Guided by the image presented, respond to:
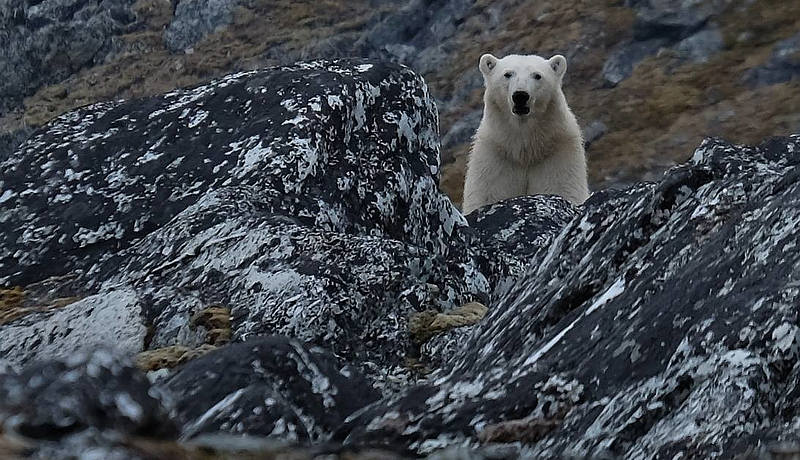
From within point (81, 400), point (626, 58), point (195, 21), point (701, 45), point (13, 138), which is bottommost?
point (13, 138)

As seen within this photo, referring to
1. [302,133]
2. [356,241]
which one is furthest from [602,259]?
[302,133]

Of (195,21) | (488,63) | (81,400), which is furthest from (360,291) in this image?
(195,21)

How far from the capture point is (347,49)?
1583 inches

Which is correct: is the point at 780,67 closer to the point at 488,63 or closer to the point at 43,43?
the point at 488,63

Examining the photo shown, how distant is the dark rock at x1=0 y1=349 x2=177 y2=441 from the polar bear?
40.2 ft

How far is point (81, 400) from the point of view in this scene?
9.37 ft

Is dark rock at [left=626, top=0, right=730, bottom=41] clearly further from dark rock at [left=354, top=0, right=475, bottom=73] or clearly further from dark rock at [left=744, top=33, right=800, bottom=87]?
dark rock at [left=354, top=0, right=475, bottom=73]

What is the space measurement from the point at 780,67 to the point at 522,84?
1842cm

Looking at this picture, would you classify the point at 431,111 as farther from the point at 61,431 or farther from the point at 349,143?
the point at 61,431

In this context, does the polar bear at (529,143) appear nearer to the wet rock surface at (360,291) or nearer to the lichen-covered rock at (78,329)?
the wet rock surface at (360,291)

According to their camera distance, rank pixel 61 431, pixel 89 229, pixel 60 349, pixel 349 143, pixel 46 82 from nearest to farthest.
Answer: pixel 61 431 → pixel 60 349 → pixel 89 229 → pixel 349 143 → pixel 46 82

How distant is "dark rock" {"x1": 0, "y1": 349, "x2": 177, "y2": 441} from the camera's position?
2805 mm

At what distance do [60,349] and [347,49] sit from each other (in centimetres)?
3464

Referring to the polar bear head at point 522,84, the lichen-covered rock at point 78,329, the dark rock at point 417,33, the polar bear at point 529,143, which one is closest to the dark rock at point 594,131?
the dark rock at point 417,33
